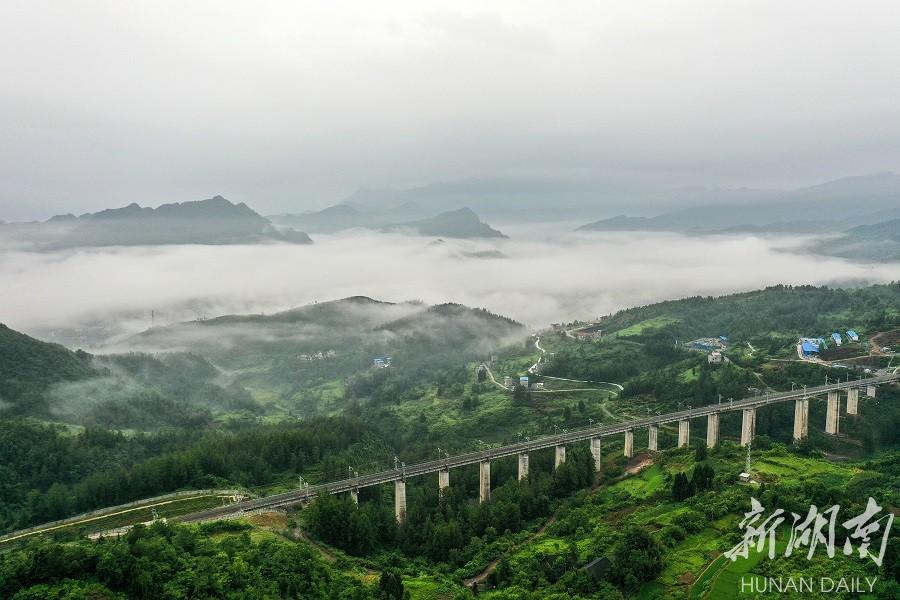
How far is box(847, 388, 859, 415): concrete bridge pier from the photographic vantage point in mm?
115581

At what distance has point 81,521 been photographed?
78000 millimetres

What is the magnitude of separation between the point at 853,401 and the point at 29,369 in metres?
175

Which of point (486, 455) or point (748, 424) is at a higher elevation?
point (486, 455)

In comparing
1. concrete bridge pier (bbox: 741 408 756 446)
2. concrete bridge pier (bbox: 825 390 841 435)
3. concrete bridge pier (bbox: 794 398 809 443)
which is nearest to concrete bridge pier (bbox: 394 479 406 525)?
concrete bridge pier (bbox: 741 408 756 446)

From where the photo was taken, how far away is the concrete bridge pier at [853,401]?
116m

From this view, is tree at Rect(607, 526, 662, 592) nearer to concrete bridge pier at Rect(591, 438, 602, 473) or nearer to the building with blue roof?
concrete bridge pier at Rect(591, 438, 602, 473)

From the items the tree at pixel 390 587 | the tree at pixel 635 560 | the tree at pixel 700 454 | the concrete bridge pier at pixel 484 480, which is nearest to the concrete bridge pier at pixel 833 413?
the tree at pixel 700 454

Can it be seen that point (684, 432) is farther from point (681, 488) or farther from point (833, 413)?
point (681, 488)

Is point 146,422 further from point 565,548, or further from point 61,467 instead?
point 565,548

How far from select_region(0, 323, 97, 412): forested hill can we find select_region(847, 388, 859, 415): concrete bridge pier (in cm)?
16306

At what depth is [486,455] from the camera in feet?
318

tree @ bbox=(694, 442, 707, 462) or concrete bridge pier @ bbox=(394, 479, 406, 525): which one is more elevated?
tree @ bbox=(694, 442, 707, 462)

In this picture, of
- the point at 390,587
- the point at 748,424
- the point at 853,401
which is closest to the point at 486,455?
the point at 390,587

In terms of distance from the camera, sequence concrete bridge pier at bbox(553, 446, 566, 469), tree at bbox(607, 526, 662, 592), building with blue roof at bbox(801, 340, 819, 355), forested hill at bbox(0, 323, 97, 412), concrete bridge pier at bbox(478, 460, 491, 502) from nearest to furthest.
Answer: tree at bbox(607, 526, 662, 592) < concrete bridge pier at bbox(478, 460, 491, 502) < concrete bridge pier at bbox(553, 446, 566, 469) < forested hill at bbox(0, 323, 97, 412) < building with blue roof at bbox(801, 340, 819, 355)
